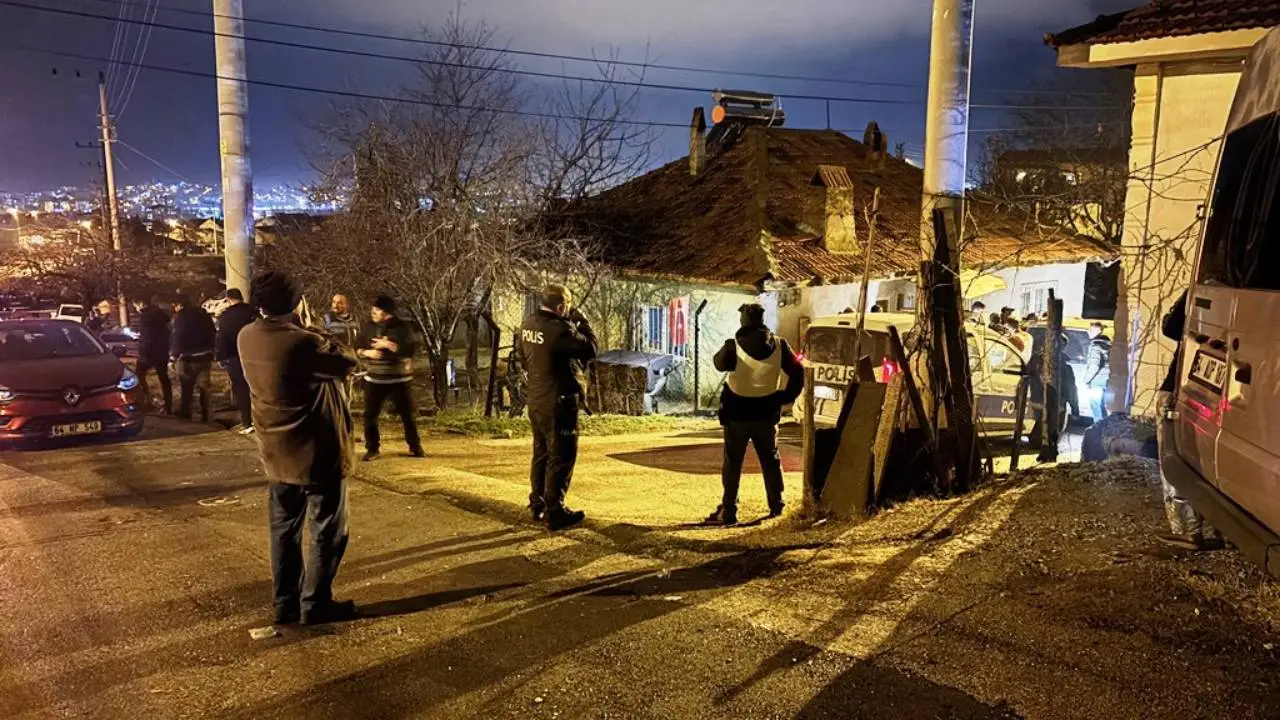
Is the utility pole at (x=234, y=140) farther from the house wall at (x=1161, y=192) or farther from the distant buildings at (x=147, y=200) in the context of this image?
the distant buildings at (x=147, y=200)

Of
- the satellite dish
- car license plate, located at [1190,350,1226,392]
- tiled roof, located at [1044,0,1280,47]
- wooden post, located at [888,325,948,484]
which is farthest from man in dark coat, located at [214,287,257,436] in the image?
the satellite dish

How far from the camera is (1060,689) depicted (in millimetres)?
3328

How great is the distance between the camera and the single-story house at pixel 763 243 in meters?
16.3

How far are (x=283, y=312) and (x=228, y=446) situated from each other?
5.90m

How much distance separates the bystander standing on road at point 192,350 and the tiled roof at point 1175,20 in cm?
1056

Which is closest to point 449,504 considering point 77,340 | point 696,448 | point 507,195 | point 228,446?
point 228,446

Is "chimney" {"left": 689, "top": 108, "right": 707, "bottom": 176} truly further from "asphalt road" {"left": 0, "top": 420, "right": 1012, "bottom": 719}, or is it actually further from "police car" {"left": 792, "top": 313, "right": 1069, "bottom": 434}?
"asphalt road" {"left": 0, "top": 420, "right": 1012, "bottom": 719}

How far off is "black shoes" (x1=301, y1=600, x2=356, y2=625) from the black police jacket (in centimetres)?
202

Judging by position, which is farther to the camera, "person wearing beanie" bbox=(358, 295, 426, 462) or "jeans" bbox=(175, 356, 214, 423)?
"jeans" bbox=(175, 356, 214, 423)

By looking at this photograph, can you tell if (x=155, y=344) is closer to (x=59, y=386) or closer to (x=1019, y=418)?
(x=59, y=386)

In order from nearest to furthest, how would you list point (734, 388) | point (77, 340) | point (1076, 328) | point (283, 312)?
point (283, 312) < point (734, 388) < point (77, 340) < point (1076, 328)

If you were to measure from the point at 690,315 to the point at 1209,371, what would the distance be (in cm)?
1328

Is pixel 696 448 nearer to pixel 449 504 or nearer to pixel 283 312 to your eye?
pixel 449 504

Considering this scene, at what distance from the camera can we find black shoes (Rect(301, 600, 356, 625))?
13.5 ft
